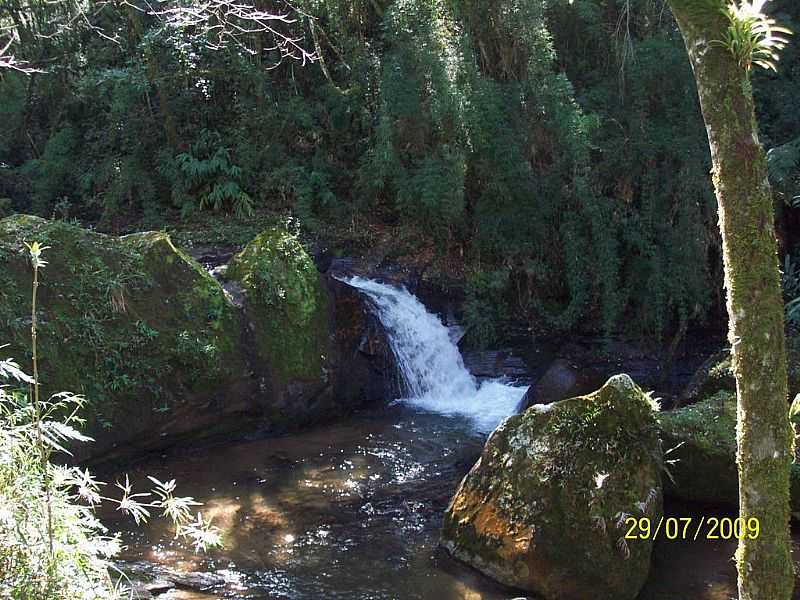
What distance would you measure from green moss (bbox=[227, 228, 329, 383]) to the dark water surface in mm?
838

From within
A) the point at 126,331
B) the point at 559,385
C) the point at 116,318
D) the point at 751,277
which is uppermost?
the point at 751,277

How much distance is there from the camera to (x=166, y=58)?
13484 millimetres

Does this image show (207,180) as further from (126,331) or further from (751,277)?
(751,277)

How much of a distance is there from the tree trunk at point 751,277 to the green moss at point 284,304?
6.37 metres

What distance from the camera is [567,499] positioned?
5133 millimetres

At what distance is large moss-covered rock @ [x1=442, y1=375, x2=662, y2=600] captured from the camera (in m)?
5.00

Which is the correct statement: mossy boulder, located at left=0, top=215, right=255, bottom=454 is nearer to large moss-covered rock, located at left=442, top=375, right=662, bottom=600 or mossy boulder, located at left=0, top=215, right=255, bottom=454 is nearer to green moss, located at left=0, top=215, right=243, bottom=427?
Answer: green moss, located at left=0, top=215, right=243, bottom=427

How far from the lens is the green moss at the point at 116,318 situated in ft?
23.2

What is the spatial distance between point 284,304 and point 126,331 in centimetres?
180

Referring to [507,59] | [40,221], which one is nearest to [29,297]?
[40,221]

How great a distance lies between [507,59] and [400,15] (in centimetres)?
178

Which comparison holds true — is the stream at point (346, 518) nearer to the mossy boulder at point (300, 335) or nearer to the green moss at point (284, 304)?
the mossy boulder at point (300, 335)
